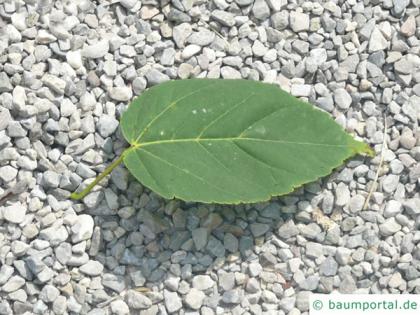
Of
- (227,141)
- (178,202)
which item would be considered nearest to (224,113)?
(227,141)

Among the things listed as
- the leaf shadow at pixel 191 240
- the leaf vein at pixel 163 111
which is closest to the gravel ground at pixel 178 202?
the leaf shadow at pixel 191 240

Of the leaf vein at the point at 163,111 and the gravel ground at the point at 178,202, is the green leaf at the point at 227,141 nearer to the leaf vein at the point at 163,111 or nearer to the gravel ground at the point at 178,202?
the leaf vein at the point at 163,111

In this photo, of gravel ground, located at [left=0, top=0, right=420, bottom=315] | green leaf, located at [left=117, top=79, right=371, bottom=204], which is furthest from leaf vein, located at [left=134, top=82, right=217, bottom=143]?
gravel ground, located at [left=0, top=0, right=420, bottom=315]

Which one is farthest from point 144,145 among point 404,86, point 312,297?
point 404,86

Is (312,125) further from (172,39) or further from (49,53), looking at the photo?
(49,53)

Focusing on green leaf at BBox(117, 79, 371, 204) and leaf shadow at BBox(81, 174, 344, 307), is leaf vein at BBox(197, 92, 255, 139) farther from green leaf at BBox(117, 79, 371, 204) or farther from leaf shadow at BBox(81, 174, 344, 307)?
leaf shadow at BBox(81, 174, 344, 307)

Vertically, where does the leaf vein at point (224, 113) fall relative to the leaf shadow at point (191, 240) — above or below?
above
